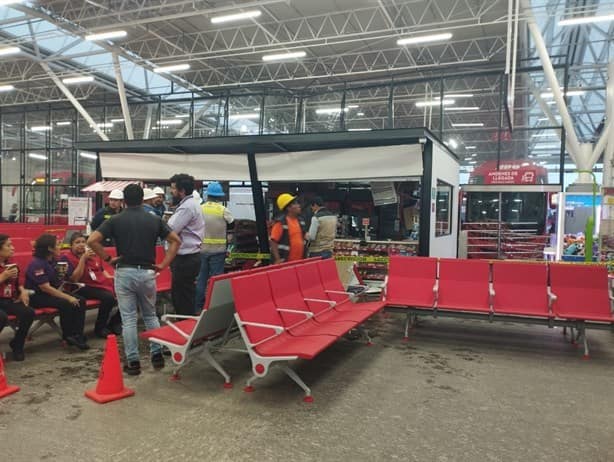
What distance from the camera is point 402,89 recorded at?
22266 mm

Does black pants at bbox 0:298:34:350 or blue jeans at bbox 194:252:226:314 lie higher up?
blue jeans at bbox 194:252:226:314

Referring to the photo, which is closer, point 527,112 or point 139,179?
point 139,179

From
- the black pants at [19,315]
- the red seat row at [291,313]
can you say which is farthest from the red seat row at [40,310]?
the red seat row at [291,313]

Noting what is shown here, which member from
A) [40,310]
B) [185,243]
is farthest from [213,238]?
[40,310]

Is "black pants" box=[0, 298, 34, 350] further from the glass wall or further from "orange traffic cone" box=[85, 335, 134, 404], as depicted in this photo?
the glass wall

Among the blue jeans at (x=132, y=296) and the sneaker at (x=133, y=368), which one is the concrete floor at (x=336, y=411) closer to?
the sneaker at (x=133, y=368)

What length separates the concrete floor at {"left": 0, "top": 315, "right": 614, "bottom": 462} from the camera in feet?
10.3

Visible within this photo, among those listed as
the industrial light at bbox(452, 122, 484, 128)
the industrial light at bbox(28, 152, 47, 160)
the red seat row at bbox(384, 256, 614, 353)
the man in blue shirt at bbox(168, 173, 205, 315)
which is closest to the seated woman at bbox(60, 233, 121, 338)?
the man in blue shirt at bbox(168, 173, 205, 315)

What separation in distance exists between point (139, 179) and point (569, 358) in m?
8.39

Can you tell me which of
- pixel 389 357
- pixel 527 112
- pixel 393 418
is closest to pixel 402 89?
pixel 527 112

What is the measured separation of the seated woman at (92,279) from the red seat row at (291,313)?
2.23 meters

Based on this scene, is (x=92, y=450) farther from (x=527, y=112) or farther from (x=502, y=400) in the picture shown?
(x=527, y=112)

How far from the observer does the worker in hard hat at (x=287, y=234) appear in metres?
6.65

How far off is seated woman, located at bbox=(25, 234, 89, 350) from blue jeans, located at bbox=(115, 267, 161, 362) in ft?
3.74
